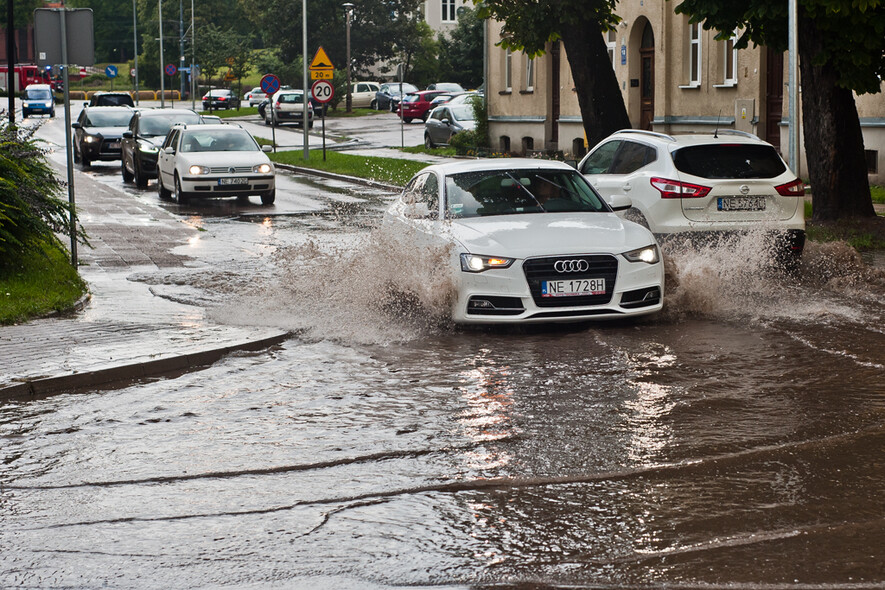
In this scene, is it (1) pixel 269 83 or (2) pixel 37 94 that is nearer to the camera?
(1) pixel 269 83

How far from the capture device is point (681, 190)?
13.0 meters

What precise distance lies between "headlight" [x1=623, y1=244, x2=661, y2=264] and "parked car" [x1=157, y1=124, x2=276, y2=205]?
14987 mm

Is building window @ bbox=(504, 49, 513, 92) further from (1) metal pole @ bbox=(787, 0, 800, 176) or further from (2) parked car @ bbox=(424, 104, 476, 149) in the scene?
(1) metal pole @ bbox=(787, 0, 800, 176)

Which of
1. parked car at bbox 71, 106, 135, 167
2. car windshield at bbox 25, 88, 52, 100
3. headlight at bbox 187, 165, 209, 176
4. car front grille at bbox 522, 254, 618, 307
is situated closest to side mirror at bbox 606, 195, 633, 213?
car front grille at bbox 522, 254, 618, 307

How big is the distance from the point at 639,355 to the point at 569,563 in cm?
447

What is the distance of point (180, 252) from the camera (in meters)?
16.3

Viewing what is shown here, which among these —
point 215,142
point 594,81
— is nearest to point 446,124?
point 215,142

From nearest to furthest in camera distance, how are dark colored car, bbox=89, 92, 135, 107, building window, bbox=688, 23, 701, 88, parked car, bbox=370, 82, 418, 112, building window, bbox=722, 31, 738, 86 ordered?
building window, bbox=722, 31, 738, 86 → building window, bbox=688, 23, 701, 88 → dark colored car, bbox=89, 92, 135, 107 → parked car, bbox=370, 82, 418, 112

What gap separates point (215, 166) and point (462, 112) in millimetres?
20855

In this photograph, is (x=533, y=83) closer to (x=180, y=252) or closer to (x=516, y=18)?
(x=516, y=18)

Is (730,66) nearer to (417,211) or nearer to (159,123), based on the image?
(159,123)

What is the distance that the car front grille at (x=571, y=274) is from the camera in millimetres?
9883

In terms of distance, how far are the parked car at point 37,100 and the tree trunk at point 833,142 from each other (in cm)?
6386

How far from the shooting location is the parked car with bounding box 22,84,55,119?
74625 millimetres
